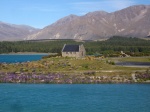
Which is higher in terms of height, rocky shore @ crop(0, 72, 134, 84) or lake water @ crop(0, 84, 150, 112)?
rocky shore @ crop(0, 72, 134, 84)

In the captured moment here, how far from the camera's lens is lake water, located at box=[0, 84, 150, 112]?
3738 centimetres

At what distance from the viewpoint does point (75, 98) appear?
1700 inches

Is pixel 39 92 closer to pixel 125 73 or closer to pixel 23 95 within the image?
pixel 23 95

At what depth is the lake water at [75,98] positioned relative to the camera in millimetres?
37375

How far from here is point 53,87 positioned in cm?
5206

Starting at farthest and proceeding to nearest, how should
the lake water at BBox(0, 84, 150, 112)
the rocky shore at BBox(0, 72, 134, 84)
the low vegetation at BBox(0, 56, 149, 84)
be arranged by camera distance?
the low vegetation at BBox(0, 56, 149, 84)
the rocky shore at BBox(0, 72, 134, 84)
the lake water at BBox(0, 84, 150, 112)

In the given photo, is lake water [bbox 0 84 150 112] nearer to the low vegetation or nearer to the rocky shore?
the rocky shore

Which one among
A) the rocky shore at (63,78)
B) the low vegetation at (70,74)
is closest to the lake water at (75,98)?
the rocky shore at (63,78)

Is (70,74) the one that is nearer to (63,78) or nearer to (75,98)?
(63,78)

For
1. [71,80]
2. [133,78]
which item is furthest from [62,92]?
[133,78]

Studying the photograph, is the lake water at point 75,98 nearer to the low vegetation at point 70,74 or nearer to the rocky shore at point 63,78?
the rocky shore at point 63,78

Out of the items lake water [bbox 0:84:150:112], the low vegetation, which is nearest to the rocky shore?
the low vegetation

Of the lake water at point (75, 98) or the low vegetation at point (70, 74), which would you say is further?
the low vegetation at point (70, 74)

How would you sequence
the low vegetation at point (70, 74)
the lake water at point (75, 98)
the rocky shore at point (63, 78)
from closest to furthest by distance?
the lake water at point (75, 98), the rocky shore at point (63, 78), the low vegetation at point (70, 74)
